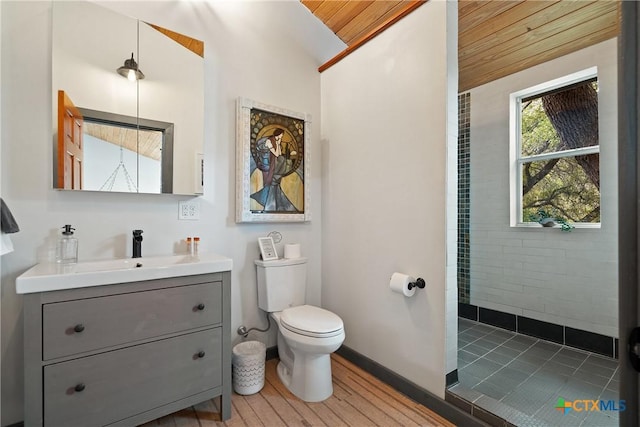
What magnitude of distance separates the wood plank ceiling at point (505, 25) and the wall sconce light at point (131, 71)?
146 cm

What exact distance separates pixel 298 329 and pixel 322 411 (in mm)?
492

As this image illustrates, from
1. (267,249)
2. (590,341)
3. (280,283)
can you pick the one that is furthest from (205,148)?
(590,341)

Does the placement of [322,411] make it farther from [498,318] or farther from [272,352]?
[498,318]

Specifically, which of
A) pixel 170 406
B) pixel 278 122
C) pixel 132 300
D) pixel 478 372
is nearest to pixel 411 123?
pixel 278 122

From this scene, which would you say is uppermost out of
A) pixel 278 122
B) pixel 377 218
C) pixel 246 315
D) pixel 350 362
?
pixel 278 122

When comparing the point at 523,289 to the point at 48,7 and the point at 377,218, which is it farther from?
the point at 48,7

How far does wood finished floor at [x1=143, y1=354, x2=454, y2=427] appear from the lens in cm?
164

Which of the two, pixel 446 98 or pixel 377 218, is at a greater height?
pixel 446 98

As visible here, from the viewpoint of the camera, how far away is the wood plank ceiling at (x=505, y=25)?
1.94 m

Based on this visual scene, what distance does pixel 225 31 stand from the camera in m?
2.17

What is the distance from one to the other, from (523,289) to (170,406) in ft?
9.48

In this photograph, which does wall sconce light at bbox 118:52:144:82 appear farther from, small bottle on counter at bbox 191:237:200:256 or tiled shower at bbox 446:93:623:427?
tiled shower at bbox 446:93:623:427

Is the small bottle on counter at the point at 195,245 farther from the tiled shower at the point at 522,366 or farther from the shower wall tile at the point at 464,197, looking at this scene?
the shower wall tile at the point at 464,197

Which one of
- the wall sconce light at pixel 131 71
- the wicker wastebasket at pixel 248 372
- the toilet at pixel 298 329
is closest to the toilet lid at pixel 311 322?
the toilet at pixel 298 329
